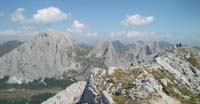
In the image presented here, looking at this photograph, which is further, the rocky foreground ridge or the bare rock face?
the bare rock face

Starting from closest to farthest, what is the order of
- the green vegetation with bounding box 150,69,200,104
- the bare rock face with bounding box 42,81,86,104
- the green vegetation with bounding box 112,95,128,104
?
the green vegetation with bounding box 112,95,128,104 < the green vegetation with bounding box 150,69,200,104 < the bare rock face with bounding box 42,81,86,104

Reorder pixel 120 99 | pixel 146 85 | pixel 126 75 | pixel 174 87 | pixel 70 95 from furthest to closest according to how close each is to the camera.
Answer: pixel 70 95, pixel 174 87, pixel 126 75, pixel 146 85, pixel 120 99

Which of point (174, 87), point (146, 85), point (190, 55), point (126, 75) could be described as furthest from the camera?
point (190, 55)

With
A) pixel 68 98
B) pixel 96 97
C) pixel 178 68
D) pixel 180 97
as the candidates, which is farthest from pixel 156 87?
pixel 68 98

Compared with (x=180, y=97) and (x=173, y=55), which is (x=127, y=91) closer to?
(x=180, y=97)

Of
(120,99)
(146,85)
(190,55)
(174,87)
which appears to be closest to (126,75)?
(146,85)

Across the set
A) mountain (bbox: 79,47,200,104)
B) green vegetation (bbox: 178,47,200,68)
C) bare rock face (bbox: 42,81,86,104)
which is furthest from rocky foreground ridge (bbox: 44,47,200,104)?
bare rock face (bbox: 42,81,86,104)

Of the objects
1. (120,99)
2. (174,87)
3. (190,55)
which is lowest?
→ (120,99)

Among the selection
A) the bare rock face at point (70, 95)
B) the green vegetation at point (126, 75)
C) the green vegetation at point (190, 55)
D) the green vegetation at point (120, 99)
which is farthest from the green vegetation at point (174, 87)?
the bare rock face at point (70, 95)

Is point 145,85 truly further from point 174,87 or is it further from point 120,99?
point 174,87

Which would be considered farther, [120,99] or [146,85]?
[146,85]

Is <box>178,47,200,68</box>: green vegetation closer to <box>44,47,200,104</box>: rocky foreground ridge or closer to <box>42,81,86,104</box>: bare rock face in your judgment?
<box>44,47,200,104</box>: rocky foreground ridge
